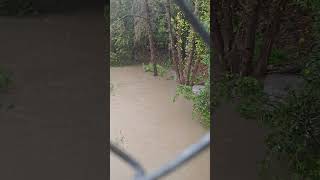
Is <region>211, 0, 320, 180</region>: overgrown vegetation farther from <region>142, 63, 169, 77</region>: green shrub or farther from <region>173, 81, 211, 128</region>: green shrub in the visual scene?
<region>142, 63, 169, 77</region>: green shrub

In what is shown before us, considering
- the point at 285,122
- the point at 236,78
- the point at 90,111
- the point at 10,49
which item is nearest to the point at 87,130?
the point at 90,111

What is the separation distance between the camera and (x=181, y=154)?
3.06m

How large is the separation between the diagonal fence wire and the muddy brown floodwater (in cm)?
2

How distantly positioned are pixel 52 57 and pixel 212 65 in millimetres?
814

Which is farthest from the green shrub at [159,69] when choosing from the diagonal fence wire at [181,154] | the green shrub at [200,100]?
the diagonal fence wire at [181,154]

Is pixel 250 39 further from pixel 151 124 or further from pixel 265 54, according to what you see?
pixel 151 124

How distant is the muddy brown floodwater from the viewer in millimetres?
3037

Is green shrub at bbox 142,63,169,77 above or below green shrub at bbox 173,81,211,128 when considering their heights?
above

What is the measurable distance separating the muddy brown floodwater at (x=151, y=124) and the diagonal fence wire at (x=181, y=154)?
2 centimetres

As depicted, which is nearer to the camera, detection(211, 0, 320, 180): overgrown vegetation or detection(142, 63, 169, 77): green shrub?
detection(211, 0, 320, 180): overgrown vegetation

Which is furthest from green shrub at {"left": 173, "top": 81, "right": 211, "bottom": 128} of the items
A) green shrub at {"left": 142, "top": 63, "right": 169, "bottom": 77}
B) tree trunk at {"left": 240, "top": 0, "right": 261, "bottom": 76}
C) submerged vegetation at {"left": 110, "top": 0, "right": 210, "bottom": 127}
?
tree trunk at {"left": 240, "top": 0, "right": 261, "bottom": 76}

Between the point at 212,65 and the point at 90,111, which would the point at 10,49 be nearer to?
the point at 90,111

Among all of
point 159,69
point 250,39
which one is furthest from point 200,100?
point 250,39

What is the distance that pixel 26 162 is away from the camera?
3049 mm
